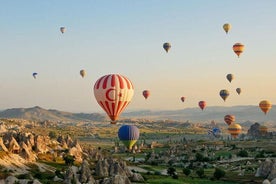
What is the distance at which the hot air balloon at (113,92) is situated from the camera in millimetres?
94562

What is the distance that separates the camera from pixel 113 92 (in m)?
94.7

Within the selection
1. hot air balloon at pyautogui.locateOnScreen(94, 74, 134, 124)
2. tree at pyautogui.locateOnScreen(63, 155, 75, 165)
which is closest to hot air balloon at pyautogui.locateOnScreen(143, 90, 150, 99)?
tree at pyautogui.locateOnScreen(63, 155, 75, 165)

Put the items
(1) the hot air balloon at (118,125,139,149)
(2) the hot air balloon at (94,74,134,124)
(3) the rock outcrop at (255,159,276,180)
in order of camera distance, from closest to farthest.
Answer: (2) the hot air balloon at (94,74,134,124)
(3) the rock outcrop at (255,159,276,180)
(1) the hot air balloon at (118,125,139,149)

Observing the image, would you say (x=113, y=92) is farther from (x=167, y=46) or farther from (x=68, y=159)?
(x=167, y=46)

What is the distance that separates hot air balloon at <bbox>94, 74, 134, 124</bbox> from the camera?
9456 cm

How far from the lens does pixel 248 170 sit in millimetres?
122938

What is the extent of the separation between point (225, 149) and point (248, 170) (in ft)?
244

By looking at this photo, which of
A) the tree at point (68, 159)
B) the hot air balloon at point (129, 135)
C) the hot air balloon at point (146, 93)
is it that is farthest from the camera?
the hot air balloon at point (146, 93)

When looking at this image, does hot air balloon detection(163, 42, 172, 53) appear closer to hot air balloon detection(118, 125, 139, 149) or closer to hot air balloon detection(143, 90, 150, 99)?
hot air balloon detection(143, 90, 150, 99)

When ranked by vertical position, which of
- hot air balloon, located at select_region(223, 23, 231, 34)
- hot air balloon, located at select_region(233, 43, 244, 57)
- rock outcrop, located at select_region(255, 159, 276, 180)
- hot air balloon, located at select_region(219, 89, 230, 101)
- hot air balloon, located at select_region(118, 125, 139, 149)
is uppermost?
hot air balloon, located at select_region(223, 23, 231, 34)

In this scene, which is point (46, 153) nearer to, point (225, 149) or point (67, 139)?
point (67, 139)

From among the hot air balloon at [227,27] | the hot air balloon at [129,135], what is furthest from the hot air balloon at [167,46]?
the hot air balloon at [129,135]

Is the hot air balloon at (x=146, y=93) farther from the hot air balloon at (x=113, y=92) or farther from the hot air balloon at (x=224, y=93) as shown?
the hot air balloon at (x=113, y=92)

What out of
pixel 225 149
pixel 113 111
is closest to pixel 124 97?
pixel 113 111
